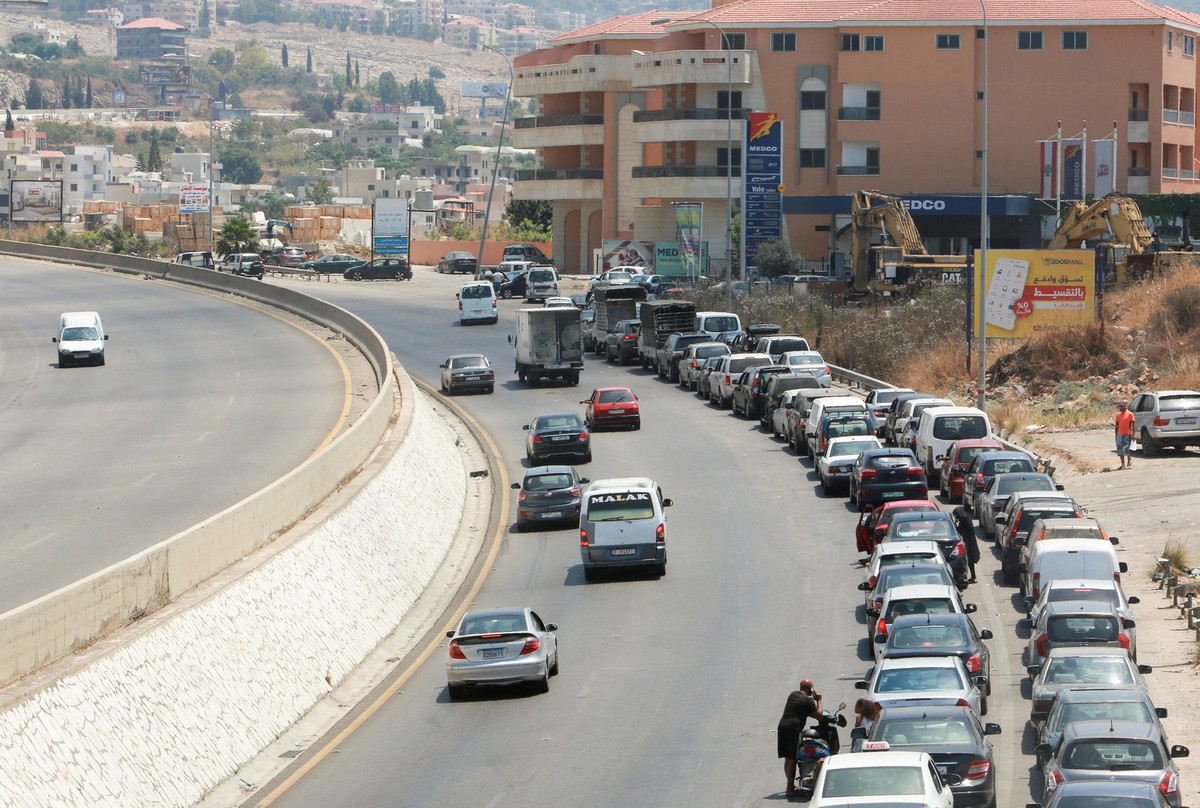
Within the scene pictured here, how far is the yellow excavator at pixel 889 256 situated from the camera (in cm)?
6794

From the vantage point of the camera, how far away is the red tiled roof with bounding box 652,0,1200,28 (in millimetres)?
94750

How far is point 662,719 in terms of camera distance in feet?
75.1

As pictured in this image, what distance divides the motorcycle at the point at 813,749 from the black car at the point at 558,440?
77.9 feet

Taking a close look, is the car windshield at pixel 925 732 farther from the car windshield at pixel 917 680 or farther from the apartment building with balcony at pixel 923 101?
the apartment building with balcony at pixel 923 101

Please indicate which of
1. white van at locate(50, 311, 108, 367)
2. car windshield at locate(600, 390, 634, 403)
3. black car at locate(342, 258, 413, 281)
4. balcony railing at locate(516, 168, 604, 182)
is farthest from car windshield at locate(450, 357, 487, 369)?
balcony railing at locate(516, 168, 604, 182)

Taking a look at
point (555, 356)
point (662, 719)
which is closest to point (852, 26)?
point (555, 356)

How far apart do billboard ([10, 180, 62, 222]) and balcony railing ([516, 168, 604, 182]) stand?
53.9 m

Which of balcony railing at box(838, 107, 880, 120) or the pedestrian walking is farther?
balcony railing at box(838, 107, 880, 120)

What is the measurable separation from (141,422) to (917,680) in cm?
3191

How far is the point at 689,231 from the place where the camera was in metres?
93.2

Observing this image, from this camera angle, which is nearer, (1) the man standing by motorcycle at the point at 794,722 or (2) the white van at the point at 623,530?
(1) the man standing by motorcycle at the point at 794,722

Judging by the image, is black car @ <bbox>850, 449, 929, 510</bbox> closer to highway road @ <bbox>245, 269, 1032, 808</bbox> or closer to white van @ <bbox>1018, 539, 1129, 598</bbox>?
highway road @ <bbox>245, 269, 1032, 808</bbox>

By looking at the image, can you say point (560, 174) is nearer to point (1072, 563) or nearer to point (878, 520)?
point (878, 520)

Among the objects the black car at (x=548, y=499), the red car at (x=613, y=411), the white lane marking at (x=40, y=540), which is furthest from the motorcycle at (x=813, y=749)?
the red car at (x=613, y=411)
